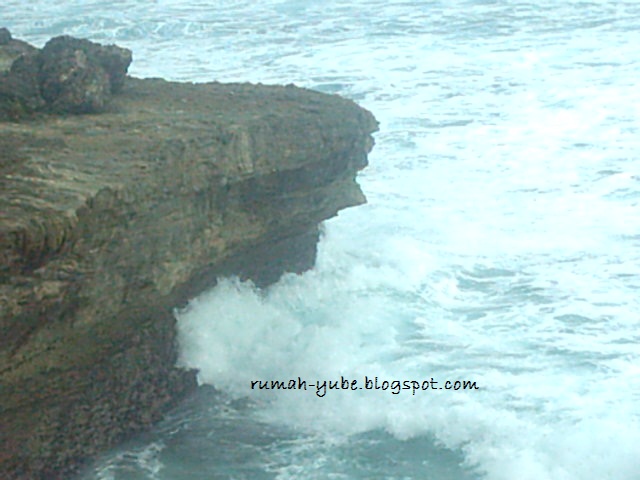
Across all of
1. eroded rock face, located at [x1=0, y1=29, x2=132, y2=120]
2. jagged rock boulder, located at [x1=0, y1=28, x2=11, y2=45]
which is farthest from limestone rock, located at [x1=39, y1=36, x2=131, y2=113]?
jagged rock boulder, located at [x1=0, y1=28, x2=11, y2=45]

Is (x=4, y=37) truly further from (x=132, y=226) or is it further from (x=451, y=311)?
(x=451, y=311)

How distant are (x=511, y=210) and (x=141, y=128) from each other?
499cm

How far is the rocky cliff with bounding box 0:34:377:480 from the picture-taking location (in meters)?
5.72

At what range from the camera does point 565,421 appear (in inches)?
270

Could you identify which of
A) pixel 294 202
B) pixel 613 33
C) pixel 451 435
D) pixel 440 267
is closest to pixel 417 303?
pixel 440 267

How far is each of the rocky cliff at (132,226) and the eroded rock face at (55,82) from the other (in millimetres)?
107

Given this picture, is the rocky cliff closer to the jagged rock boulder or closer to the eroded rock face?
the eroded rock face

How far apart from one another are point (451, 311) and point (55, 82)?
337 centimetres

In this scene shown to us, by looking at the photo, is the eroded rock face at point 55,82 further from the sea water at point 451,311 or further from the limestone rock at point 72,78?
the sea water at point 451,311

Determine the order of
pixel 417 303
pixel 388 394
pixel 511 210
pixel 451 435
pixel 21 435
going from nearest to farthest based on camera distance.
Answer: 1. pixel 21 435
2. pixel 451 435
3. pixel 388 394
4. pixel 417 303
5. pixel 511 210

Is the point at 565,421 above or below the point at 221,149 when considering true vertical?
below

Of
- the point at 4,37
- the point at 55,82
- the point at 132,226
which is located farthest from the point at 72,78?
the point at 4,37

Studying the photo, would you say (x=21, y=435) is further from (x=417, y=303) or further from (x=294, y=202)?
(x=417, y=303)

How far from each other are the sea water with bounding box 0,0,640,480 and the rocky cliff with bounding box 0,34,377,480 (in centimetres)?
32
